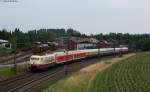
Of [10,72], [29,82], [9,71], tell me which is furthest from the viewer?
[9,71]

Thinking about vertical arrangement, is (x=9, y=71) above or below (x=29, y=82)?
above

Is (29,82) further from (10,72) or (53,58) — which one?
(53,58)

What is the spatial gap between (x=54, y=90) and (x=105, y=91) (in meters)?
6.27

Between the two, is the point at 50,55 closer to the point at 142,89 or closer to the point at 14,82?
the point at 14,82

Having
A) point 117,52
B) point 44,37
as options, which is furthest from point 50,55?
point 44,37

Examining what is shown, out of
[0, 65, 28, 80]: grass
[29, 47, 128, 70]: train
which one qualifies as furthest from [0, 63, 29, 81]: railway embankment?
[29, 47, 128, 70]: train

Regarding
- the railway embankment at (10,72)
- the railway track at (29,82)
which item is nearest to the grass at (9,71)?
the railway embankment at (10,72)

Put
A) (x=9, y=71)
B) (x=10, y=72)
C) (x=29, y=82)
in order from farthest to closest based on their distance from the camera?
1. (x=9, y=71)
2. (x=10, y=72)
3. (x=29, y=82)

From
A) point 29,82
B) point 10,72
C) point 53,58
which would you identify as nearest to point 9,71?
point 10,72

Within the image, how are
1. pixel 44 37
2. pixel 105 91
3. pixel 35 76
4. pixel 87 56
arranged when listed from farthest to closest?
1. pixel 44 37
2. pixel 87 56
3. pixel 35 76
4. pixel 105 91

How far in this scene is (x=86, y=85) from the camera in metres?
48.9

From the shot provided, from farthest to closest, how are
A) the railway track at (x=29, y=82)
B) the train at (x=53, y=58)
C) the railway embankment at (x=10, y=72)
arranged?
1. the train at (x=53, y=58)
2. the railway embankment at (x=10, y=72)
3. the railway track at (x=29, y=82)

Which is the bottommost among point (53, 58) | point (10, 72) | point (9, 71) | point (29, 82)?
point (29, 82)

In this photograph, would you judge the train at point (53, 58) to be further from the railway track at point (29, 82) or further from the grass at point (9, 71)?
the railway track at point (29, 82)
